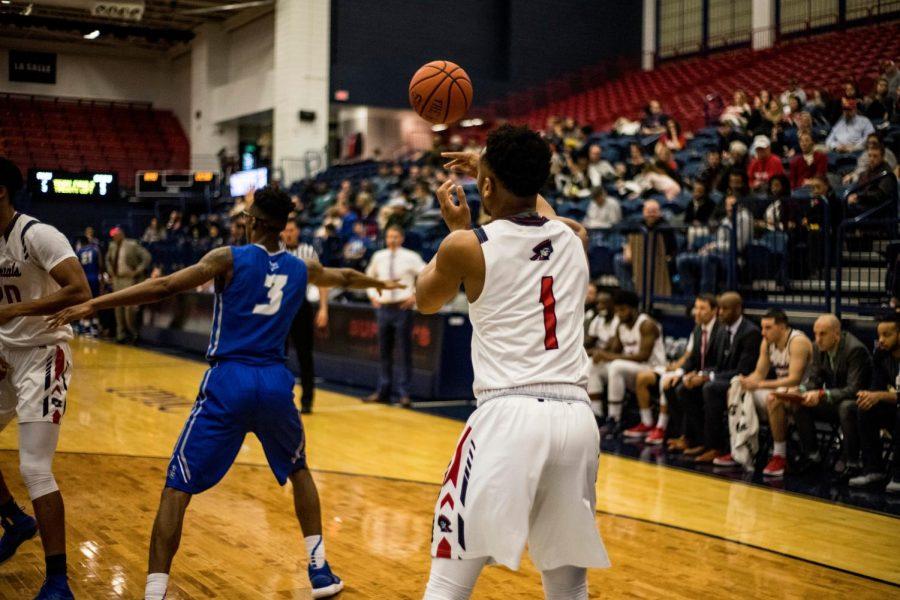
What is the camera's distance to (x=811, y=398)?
7.20 m

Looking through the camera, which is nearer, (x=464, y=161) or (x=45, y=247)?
(x=464, y=161)

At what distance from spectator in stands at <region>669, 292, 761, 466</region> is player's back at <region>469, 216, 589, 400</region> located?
5328 millimetres

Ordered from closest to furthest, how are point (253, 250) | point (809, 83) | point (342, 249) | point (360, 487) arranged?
point (253, 250), point (360, 487), point (342, 249), point (809, 83)

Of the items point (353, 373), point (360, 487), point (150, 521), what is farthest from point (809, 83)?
point (150, 521)

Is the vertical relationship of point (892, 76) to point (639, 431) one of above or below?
above

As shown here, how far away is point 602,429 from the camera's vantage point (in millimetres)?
9328

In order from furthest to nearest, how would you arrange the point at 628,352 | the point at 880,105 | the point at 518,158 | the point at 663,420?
the point at 880,105 → the point at 628,352 → the point at 663,420 → the point at 518,158

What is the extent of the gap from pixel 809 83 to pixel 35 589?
1644 cm

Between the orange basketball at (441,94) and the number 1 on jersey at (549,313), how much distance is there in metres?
1.72

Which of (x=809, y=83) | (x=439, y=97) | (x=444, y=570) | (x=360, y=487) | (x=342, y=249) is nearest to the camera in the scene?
(x=444, y=570)

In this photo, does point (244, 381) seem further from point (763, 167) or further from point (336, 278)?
point (763, 167)

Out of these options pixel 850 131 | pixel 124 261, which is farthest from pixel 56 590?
pixel 124 261

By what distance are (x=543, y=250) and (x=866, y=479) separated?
5080 mm

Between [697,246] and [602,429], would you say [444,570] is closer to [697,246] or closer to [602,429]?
[602,429]
